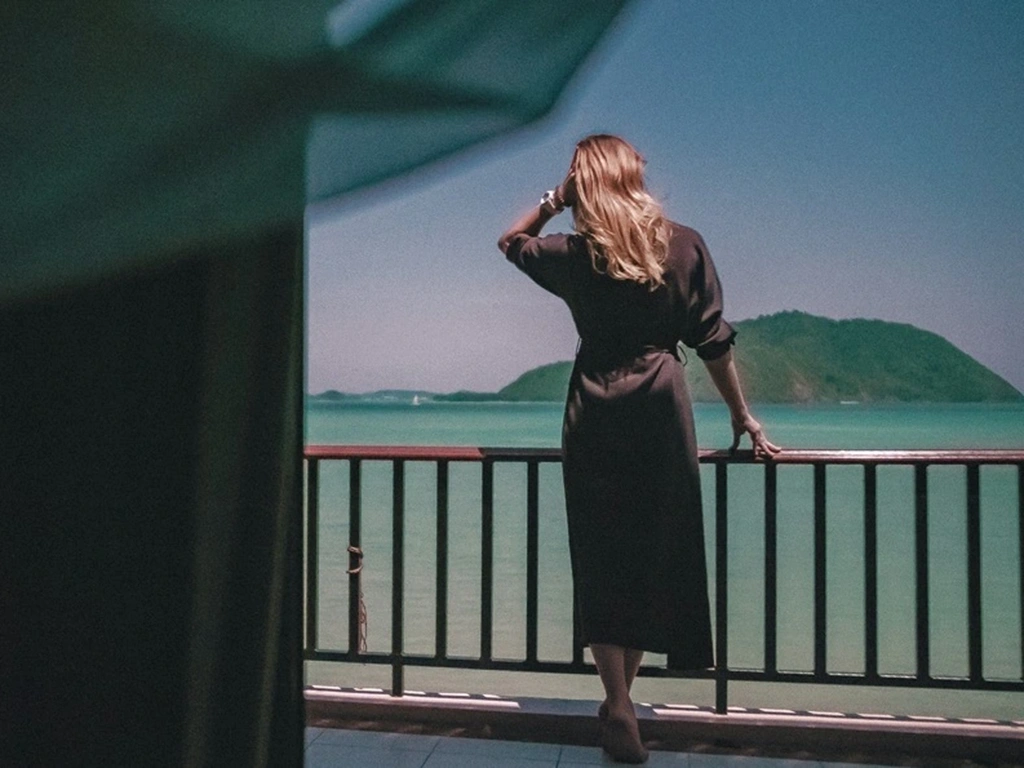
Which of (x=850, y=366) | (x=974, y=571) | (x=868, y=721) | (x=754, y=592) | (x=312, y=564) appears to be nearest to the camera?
(x=868, y=721)

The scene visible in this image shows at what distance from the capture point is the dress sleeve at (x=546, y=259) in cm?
190

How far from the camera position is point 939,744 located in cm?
204

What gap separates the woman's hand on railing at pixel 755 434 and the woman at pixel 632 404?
0.14m

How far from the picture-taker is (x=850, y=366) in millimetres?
52500

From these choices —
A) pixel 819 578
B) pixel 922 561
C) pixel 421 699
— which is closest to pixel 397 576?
pixel 421 699

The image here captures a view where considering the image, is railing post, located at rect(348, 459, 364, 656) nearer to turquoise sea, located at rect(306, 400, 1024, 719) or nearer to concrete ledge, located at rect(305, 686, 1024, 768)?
concrete ledge, located at rect(305, 686, 1024, 768)

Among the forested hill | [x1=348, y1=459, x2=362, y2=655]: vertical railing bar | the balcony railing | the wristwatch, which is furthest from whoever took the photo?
the forested hill

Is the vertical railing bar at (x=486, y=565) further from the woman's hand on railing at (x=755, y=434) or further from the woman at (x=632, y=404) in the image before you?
the woman's hand on railing at (x=755, y=434)

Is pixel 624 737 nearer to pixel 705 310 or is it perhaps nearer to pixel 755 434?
pixel 755 434

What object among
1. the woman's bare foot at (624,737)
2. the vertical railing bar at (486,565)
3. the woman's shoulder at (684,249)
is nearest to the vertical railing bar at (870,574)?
the woman's bare foot at (624,737)

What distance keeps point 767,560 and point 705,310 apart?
0.86m

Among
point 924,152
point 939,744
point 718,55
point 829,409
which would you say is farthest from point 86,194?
point 829,409

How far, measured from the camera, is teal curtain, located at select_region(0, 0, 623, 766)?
1.87ft

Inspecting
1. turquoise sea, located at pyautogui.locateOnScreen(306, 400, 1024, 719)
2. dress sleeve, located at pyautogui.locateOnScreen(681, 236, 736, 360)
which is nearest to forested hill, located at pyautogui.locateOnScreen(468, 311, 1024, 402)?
turquoise sea, located at pyautogui.locateOnScreen(306, 400, 1024, 719)
